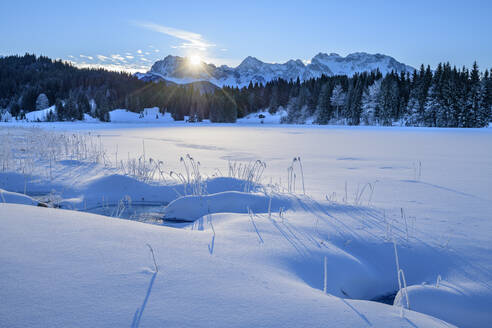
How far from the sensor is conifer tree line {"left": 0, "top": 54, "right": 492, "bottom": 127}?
4447cm

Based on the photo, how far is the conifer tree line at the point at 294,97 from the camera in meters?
44.5

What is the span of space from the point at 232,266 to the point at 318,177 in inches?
228

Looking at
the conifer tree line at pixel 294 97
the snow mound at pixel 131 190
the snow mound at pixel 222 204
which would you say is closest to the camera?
the snow mound at pixel 222 204

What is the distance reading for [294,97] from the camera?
230ft

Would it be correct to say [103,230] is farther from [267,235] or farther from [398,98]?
[398,98]

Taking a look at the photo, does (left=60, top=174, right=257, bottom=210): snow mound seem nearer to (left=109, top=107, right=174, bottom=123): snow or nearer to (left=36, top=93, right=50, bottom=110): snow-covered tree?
(left=109, top=107, right=174, bottom=123): snow

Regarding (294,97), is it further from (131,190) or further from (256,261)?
(256,261)

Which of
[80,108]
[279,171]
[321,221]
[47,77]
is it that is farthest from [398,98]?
[47,77]

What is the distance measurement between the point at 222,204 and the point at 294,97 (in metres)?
67.9

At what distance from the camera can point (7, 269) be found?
6.15ft

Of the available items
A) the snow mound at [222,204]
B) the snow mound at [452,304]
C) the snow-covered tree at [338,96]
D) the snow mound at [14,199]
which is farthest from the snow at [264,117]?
the snow mound at [452,304]

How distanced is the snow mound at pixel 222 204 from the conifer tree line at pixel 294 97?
160 feet

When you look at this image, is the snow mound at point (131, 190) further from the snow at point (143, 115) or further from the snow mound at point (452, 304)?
the snow at point (143, 115)

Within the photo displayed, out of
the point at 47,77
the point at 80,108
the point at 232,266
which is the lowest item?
the point at 232,266
